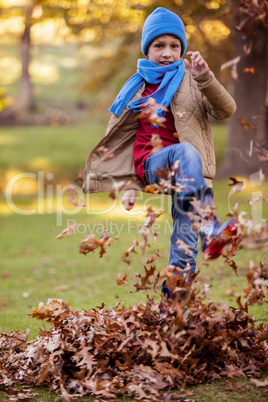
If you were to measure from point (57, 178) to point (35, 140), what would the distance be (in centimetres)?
691

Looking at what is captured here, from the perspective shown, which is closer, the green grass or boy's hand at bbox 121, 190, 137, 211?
boy's hand at bbox 121, 190, 137, 211

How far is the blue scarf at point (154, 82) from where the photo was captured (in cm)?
386

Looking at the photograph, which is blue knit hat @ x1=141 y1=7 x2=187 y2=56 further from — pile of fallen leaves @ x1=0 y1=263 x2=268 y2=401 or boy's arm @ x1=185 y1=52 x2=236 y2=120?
pile of fallen leaves @ x1=0 y1=263 x2=268 y2=401

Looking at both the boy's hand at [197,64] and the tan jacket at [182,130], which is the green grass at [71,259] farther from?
the boy's hand at [197,64]

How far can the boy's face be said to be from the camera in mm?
3968

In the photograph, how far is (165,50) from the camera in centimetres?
398

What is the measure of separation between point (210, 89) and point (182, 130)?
349 mm

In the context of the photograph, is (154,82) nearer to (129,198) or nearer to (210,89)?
(210,89)

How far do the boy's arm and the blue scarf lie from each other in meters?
0.27

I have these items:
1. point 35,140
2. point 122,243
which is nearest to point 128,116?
point 122,243

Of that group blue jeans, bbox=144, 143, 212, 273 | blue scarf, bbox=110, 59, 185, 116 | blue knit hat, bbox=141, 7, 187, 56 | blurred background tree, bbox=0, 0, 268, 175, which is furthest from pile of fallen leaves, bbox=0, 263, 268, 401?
blurred background tree, bbox=0, 0, 268, 175

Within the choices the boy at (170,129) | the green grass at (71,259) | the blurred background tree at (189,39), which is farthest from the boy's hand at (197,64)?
the blurred background tree at (189,39)

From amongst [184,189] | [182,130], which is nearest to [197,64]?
[182,130]

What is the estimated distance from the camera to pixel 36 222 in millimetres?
13484
